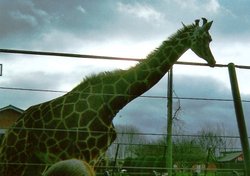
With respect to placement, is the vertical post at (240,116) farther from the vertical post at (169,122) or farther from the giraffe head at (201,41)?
the vertical post at (169,122)

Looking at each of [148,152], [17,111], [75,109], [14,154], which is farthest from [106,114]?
[17,111]

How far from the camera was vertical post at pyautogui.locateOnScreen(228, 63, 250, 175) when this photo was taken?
11.5ft

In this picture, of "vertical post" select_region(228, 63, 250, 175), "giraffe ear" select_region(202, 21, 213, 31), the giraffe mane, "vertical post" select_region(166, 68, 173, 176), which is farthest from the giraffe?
"vertical post" select_region(166, 68, 173, 176)

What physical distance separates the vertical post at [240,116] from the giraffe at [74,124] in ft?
5.25

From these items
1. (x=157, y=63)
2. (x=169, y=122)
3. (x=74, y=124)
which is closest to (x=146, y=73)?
(x=157, y=63)

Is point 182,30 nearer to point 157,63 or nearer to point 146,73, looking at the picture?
point 157,63

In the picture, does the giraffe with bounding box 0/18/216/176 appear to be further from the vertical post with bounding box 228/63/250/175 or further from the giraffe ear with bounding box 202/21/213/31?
the vertical post with bounding box 228/63/250/175

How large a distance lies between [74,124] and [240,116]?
240 centimetres

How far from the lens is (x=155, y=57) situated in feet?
21.7

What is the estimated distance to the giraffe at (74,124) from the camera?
533 centimetres

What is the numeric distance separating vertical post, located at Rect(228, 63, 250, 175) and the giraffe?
1.60m

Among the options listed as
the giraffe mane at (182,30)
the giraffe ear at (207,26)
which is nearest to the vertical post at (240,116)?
the giraffe mane at (182,30)

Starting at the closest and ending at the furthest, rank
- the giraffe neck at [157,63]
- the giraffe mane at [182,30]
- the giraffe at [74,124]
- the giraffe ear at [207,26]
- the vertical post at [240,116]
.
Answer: the vertical post at [240,116] < the giraffe at [74,124] < the giraffe neck at [157,63] < the giraffe mane at [182,30] < the giraffe ear at [207,26]

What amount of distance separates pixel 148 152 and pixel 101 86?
667 centimetres
